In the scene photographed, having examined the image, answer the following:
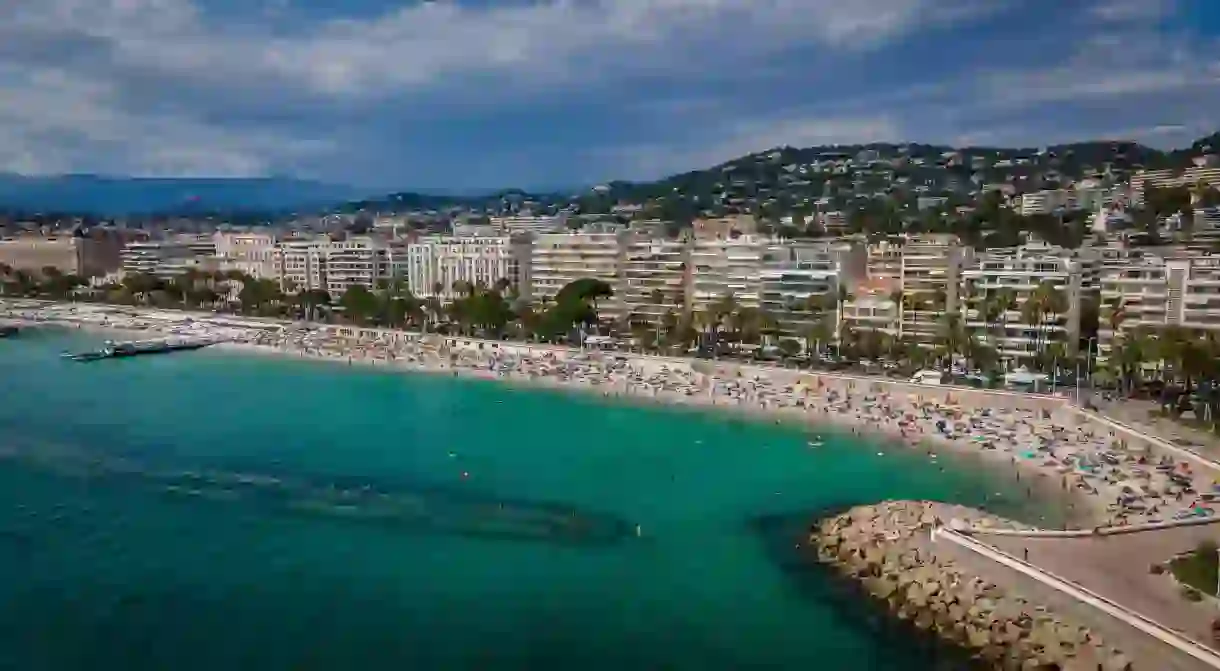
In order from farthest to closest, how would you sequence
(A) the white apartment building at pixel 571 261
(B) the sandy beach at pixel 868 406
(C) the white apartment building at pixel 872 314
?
(A) the white apartment building at pixel 571 261
(C) the white apartment building at pixel 872 314
(B) the sandy beach at pixel 868 406

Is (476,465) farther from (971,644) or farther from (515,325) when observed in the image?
(515,325)

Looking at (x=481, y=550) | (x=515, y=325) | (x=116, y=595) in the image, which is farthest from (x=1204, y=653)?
(x=515, y=325)

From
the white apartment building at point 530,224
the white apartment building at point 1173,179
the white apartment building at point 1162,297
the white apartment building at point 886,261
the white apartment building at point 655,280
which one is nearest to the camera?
the white apartment building at point 1162,297

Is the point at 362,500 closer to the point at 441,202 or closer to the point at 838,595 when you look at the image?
the point at 838,595

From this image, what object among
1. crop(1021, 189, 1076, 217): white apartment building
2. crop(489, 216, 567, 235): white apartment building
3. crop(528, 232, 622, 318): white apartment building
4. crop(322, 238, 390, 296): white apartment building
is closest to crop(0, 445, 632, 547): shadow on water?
crop(528, 232, 622, 318): white apartment building

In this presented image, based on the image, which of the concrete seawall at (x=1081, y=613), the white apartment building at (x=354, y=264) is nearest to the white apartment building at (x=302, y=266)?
the white apartment building at (x=354, y=264)

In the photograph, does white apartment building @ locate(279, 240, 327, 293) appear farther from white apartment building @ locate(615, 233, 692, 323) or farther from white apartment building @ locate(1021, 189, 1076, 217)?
white apartment building @ locate(1021, 189, 1076, 217)

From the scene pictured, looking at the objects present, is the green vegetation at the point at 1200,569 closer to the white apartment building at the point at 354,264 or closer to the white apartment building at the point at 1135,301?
the white apartment building at the point at 1135,301
